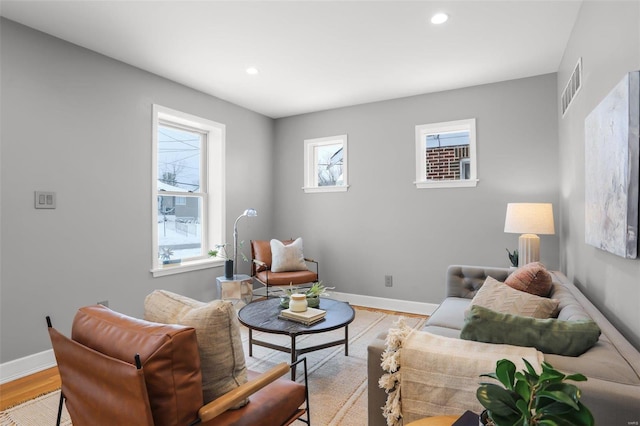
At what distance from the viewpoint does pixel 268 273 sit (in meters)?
4.47

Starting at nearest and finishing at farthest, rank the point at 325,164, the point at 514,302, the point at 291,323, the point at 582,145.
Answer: the point at 514,302 < the point at 582,145 < the point at 291,323 < the point at 325,164

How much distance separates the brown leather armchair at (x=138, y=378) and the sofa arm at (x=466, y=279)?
2.37 meters

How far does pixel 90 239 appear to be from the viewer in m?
3.15

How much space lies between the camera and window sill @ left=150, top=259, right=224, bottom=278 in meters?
3.72

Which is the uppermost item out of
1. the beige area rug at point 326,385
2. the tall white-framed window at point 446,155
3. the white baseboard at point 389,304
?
the tall white-framed window at point 446,155

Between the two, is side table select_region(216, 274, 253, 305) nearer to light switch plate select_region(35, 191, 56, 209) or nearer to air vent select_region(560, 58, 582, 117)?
light switch plate select_region(35, 191, 56, 209)

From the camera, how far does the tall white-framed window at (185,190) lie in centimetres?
387

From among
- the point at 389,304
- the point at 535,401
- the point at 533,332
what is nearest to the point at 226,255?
the point at 389,304

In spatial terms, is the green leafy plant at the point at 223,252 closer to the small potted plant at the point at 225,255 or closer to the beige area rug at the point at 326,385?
the small potted plant at the point at 225,255

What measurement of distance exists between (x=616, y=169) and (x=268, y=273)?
3645 mm

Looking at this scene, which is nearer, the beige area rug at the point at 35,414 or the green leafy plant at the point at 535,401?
A: the green leafy plant at the point at 535,401

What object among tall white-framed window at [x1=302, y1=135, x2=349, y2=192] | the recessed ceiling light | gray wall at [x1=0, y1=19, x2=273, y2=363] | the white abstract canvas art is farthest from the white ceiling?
the white abstract canvas art

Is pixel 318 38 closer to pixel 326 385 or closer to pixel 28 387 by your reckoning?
pixel 326 385

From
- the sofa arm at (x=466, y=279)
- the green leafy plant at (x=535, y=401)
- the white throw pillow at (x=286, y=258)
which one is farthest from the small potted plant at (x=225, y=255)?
the green leafy plant at (x=535, y=401)
